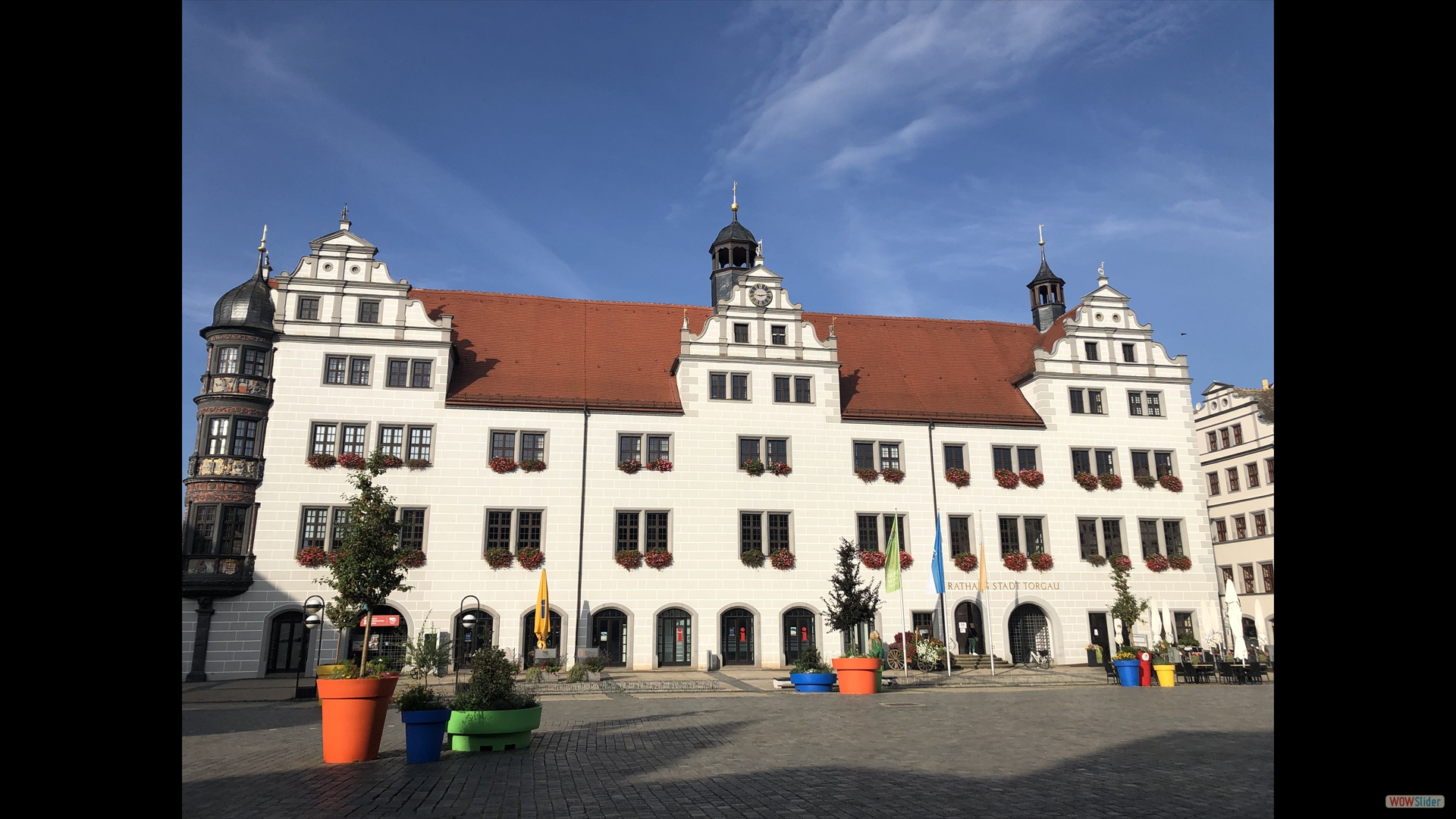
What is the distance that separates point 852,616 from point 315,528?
1812 centimetres

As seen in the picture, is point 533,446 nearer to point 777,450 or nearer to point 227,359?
point 777,450

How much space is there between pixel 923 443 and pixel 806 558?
6.77m

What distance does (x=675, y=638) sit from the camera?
106 ft

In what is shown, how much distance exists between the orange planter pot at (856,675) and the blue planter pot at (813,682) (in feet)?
1.57

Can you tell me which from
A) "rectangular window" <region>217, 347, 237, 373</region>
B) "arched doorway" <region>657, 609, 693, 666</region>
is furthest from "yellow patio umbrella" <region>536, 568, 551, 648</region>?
"rectangular window" <region>217, 347, 237, 373</region>

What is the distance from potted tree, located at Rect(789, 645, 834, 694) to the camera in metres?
23.7

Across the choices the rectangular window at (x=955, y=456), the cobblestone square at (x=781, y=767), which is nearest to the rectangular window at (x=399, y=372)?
the cobblestone square at (x=781, y=767)

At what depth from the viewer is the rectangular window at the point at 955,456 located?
35.9 m

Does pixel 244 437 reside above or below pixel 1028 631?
above

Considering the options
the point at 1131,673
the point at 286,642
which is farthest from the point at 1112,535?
the point at 286,642

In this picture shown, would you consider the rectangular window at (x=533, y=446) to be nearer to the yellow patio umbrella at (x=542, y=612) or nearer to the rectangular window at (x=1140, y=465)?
the yellow patio umbrella at (x=542, y=612)
